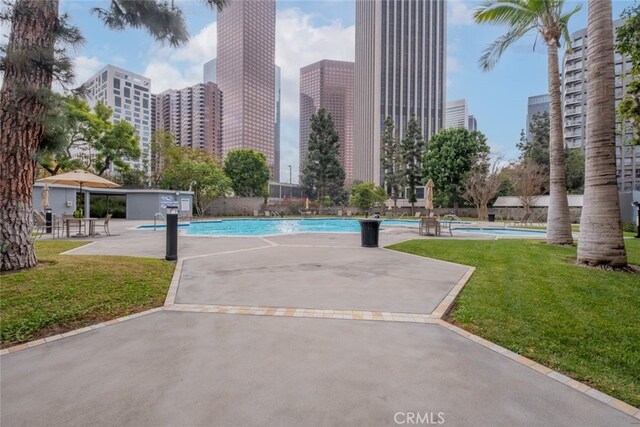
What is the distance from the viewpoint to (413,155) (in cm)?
3891

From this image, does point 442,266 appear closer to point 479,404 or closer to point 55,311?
point 479,404

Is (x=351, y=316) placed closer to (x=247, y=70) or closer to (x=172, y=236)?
(x=172, y=236)

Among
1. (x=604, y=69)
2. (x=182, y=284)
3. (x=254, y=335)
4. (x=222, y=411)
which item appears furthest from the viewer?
(x=604, y=69)

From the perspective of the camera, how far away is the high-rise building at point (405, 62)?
75.0 m

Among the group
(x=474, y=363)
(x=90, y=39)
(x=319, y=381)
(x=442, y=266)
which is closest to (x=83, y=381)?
(x=319, y=381)

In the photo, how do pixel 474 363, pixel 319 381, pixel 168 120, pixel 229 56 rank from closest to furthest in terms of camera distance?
pixel 319 381 < pixel 474 363 < pixel 168 120 < pixel 229 56

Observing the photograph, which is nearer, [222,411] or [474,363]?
[222,411]

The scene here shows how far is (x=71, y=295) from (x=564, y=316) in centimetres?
617

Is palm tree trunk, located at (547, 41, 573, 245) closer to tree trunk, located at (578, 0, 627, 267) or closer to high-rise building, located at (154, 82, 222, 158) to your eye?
tree trunk, located at (578, 0, 627, 267)

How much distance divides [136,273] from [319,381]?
448cm

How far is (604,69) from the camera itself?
660cm

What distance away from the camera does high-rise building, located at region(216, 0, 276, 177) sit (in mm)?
73500

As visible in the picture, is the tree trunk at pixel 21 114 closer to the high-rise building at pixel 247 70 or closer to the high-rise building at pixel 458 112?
the high-rise building at pixel 247 70

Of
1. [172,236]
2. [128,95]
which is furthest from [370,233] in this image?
[128,95]
